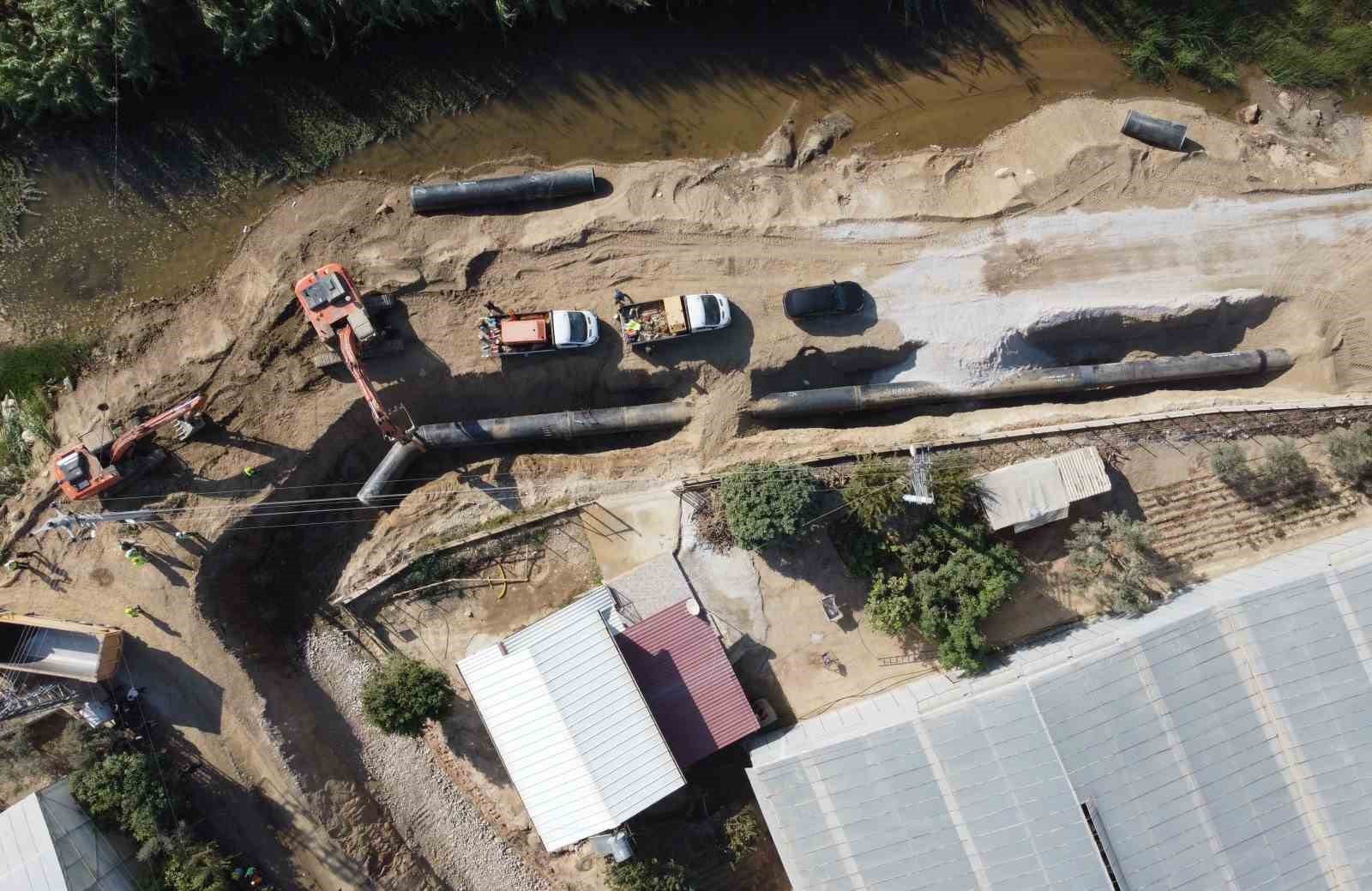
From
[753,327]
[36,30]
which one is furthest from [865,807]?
[36,30]

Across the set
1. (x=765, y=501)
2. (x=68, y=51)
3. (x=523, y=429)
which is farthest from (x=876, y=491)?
(x=68, y=51)

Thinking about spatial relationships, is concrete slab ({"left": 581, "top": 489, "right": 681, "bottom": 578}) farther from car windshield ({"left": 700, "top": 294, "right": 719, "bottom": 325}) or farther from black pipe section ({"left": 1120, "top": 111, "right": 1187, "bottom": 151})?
black pipe section ({"left": 1120, "top": 111, "right": 1187, "bottom": 151})

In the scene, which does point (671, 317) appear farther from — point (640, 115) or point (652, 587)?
point (652, 587)

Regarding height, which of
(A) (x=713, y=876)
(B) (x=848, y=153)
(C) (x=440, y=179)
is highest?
(C) (x=440, y=179)

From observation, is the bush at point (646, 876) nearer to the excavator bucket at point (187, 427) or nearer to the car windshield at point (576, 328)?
the car windshield at point (576, 328)

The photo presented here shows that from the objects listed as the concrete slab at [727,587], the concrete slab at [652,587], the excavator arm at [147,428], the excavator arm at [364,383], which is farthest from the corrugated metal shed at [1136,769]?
the excavator arm at [147,428]

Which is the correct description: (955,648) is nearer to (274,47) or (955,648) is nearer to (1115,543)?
(1115,543)

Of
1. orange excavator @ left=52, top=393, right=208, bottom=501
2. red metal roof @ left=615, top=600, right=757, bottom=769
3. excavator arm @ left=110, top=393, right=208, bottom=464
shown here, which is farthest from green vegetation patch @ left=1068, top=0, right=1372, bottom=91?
orange excavator @ left=52, top=393, right=208, bottom=501
